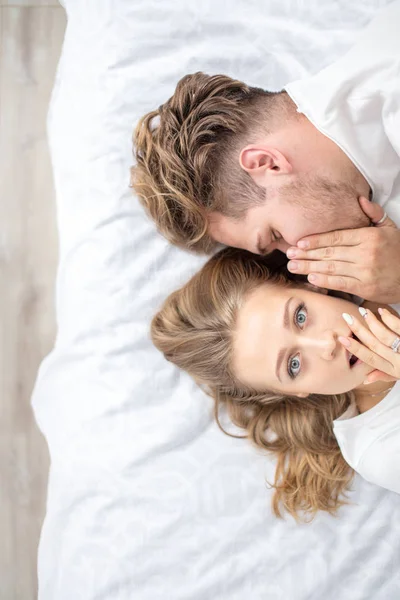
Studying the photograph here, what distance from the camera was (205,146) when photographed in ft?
5.72

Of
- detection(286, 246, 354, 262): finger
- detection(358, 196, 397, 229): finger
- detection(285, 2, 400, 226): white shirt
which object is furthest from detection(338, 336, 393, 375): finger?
detection(285, 2, 400, 226): white shirt

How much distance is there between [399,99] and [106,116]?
890 mm

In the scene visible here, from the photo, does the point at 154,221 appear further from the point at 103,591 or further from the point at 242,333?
the point at 103,591

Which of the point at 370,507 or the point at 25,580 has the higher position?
the point at 370,507

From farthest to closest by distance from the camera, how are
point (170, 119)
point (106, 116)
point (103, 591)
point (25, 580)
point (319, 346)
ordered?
point (25, 580) < point (106, 116) < point (103, 591) < point (170, 119) < point (319, 346)

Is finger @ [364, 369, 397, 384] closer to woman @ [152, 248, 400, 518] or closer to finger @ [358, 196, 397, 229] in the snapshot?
woman @ [152, 248, 400, 518]

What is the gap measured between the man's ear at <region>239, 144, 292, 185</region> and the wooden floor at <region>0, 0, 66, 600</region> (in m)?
0.97

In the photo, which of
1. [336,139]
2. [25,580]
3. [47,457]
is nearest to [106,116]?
[336,139]

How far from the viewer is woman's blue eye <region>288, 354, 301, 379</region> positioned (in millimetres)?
1708

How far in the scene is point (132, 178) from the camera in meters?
1.97

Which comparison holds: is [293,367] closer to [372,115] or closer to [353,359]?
[353,359]

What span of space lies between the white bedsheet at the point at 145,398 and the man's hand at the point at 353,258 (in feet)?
1.45

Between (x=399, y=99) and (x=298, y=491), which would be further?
(x=298, y=491)

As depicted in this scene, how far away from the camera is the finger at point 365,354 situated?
1.64m
